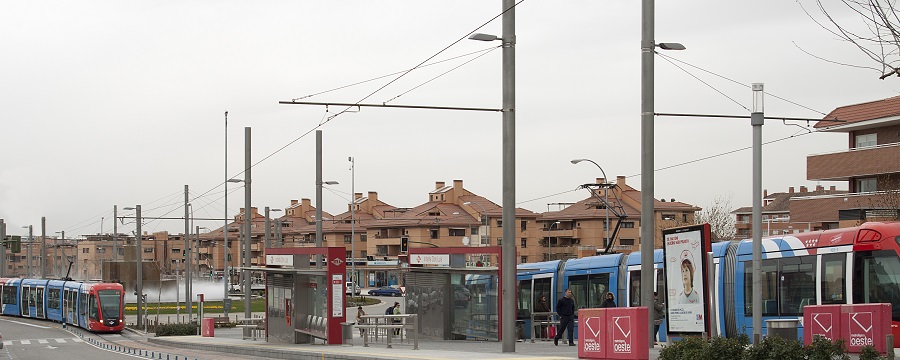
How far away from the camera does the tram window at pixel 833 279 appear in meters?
21.8

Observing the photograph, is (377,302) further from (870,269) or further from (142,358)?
(870,269)

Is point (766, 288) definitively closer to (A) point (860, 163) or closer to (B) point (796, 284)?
(B) point (796, 284)

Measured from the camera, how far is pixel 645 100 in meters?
20.2

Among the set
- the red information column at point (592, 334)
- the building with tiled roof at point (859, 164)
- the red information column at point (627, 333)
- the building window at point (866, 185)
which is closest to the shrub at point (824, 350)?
the red information column at point (627, 333)

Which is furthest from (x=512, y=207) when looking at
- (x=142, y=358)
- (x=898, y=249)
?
(x=142, y=358)

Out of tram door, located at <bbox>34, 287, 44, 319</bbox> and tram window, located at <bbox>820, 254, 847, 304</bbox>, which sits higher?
tram window, located at <bbox>820, 254, 847, 304</bbox>

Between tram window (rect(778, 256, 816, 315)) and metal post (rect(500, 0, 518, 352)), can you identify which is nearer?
metal post (rect(500, 0, 518, 352))

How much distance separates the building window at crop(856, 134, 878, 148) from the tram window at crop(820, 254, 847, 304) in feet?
125

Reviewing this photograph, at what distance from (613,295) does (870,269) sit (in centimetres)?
827

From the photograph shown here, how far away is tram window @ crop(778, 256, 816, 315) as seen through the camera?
886 inches

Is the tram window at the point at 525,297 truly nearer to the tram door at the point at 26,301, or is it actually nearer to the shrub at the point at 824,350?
the shrub at the point at 824,350

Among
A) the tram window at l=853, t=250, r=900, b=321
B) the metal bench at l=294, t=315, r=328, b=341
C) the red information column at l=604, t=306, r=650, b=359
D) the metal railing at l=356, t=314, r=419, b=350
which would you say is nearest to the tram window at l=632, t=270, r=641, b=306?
the metal railing at l=356, t=314, r=419, b=350

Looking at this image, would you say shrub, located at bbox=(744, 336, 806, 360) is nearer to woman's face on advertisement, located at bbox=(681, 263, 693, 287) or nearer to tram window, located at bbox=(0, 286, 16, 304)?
woman's face on advertisement, located at bbox=(681, 263, 693, 287)

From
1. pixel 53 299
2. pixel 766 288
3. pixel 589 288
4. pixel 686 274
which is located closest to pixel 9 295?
pixel 53 299
